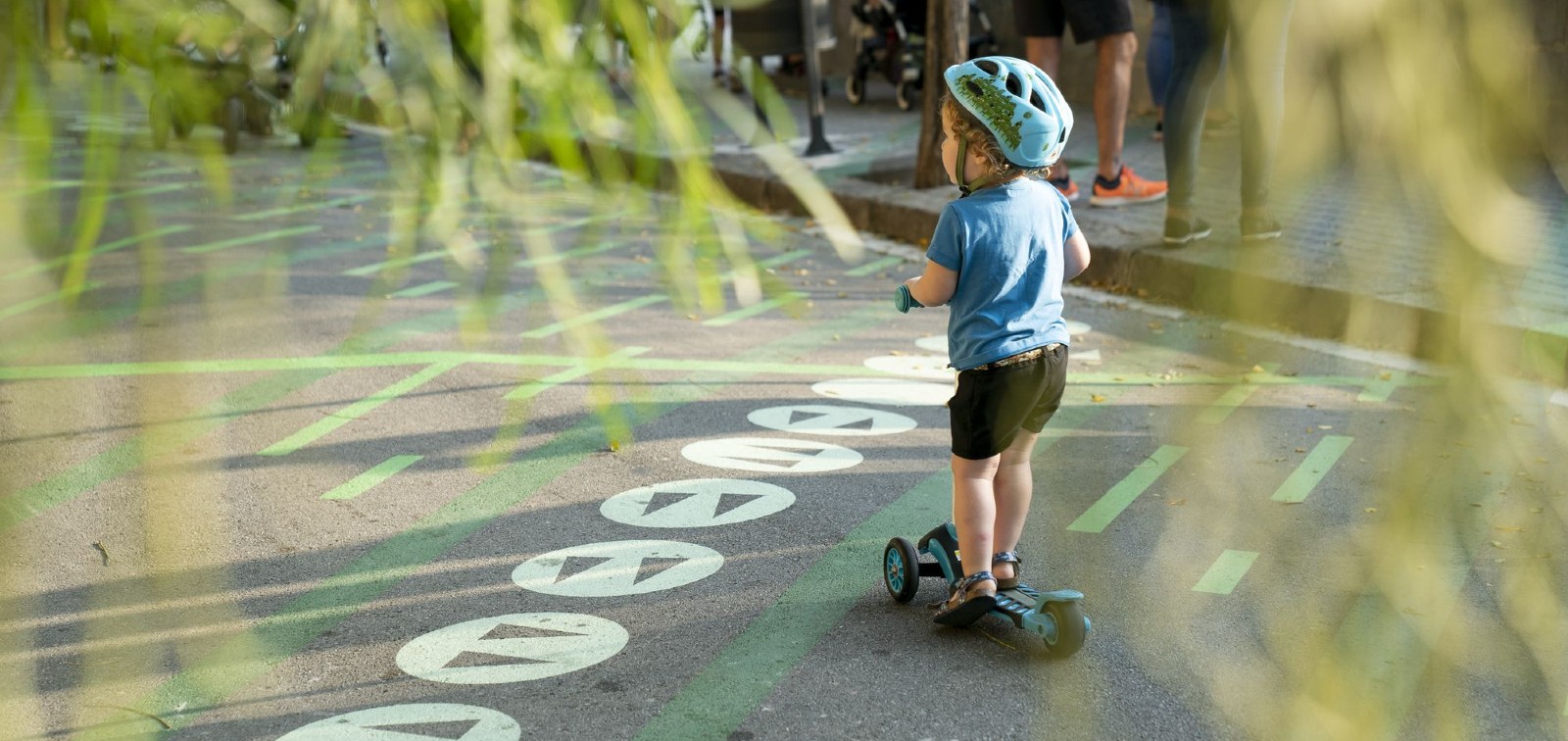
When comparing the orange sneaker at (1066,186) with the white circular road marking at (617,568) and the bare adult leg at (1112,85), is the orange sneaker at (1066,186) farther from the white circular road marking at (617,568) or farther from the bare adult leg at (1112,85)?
the white circular road marking at (617,568)

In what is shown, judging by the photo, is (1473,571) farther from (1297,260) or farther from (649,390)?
(649,390)

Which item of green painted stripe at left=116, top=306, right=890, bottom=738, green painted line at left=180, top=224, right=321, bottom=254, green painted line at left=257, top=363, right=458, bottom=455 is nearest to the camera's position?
green painted line at left=180, top=224, right=321, bottom=254

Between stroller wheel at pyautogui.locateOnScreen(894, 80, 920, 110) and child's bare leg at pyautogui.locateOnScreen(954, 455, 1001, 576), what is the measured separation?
387 inches

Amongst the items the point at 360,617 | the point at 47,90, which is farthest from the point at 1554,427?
the point at 360,617

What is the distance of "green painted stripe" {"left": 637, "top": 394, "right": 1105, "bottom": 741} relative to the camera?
2.95m

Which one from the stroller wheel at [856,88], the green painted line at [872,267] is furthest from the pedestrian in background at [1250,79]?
the stroller wheel at [856,88]

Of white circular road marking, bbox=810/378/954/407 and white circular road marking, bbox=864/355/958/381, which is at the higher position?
white circular road marking, bbox=810/378/954/407

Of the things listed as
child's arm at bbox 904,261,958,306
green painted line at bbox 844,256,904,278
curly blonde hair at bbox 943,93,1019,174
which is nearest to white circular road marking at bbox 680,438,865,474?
child's arm at bbox 904,261,958,306

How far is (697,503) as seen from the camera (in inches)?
167

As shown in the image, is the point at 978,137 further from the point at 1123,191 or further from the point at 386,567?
the point at 1123,191

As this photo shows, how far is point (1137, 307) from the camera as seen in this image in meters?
6.63

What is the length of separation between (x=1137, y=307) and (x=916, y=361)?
129cm

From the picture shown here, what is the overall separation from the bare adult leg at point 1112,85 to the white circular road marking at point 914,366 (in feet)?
7.18

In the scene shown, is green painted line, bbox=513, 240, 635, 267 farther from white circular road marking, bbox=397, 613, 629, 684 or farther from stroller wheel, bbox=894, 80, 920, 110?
stroller wheel, bbox=894, 80, 920, 110
